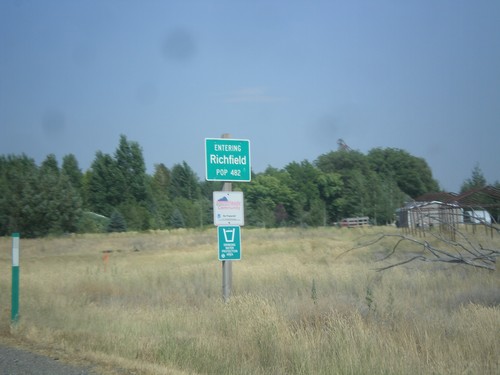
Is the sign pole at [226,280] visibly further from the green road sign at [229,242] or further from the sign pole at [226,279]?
the green road sign at [229,242]

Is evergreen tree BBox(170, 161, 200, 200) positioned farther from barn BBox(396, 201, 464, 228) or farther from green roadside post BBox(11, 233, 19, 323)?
green roadside post BBox(11, 233, 19, 323)

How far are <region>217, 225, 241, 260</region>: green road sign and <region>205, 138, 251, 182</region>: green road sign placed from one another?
110 centimetres

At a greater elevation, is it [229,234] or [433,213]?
[433,213]

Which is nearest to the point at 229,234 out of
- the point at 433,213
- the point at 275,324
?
the point at 275,324

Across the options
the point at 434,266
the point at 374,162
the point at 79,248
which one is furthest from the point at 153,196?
the point at 434,266

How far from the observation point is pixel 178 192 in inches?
3942

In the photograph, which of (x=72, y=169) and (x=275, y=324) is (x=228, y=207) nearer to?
(x=275, y=324)

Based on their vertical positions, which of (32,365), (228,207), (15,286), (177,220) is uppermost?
(177,220)

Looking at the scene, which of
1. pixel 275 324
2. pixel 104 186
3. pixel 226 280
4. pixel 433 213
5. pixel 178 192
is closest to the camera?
pixel 275 324

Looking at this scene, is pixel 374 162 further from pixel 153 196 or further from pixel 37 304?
pixel 37 304

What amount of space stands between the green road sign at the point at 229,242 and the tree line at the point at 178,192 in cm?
4471

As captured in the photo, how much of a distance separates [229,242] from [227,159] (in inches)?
72.2

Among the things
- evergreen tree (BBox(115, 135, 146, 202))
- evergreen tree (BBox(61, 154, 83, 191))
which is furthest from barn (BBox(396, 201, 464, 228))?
evergreen tree (BBox(61, 154, 83, 191))

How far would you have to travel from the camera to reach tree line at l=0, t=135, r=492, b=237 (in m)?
61.5
